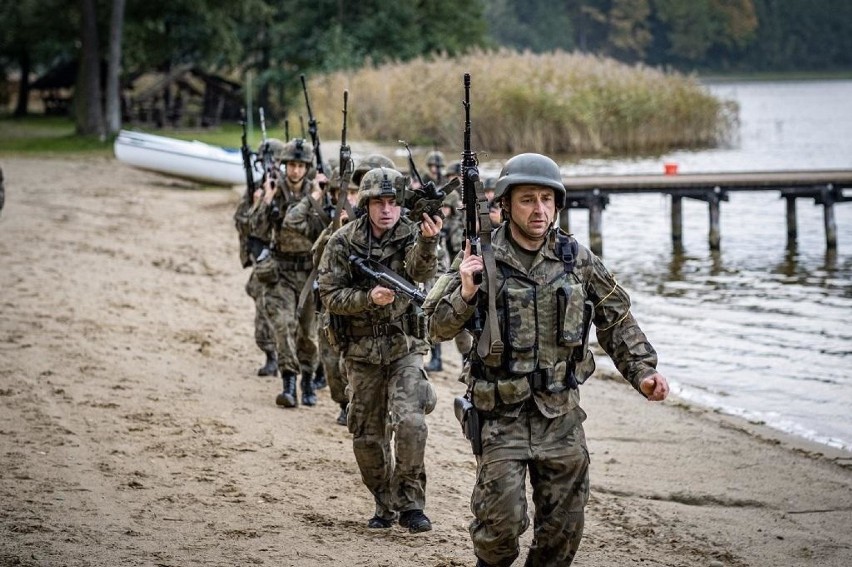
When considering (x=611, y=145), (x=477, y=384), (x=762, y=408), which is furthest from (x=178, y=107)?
(x=477, y=384)

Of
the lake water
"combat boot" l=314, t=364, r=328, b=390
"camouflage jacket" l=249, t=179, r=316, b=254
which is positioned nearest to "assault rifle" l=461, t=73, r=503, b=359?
"camouflage jacket" l=249, t=179, r=316, b=254

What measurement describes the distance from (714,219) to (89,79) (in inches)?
895

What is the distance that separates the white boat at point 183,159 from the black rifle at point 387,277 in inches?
853

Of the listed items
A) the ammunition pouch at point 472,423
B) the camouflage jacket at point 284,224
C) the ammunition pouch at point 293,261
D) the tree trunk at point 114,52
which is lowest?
the ammunition pouch at point 472,423

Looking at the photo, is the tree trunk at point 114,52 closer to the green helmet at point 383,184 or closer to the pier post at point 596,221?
the pier post at point 596,221

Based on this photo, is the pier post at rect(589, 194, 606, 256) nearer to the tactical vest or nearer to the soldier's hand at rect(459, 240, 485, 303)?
the tactical vest

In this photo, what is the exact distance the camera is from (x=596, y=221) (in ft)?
79.5

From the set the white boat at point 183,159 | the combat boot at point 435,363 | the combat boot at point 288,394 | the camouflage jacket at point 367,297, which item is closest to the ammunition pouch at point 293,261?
the combat boot at point 288,394

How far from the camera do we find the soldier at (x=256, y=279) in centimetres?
1178

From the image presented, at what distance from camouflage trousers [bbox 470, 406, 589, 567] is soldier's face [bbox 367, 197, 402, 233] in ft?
6.85

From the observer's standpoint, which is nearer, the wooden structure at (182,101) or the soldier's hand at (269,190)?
the soldier's hand at (269,190)

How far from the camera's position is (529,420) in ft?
19.9

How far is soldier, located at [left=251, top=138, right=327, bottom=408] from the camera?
36.0 ft

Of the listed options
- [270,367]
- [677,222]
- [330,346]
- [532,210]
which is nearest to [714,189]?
[677,222]
